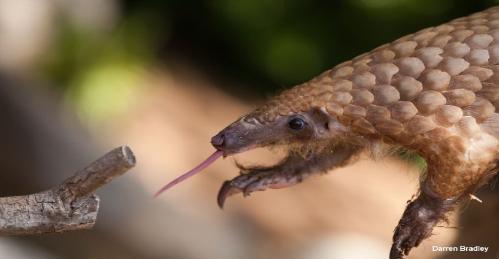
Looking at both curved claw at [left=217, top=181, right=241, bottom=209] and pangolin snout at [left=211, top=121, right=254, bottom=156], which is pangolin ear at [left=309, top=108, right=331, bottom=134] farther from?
curved claw at [left=217, top=181, right=241, bottom=209]

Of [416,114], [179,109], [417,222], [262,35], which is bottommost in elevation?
[179,109]

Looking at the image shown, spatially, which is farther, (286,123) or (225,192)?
(225,192)

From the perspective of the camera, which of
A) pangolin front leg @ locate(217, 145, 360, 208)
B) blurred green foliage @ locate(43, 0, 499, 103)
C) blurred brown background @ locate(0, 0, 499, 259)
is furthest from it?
blurred green foliage @ locate(43, 0, 499, 103)

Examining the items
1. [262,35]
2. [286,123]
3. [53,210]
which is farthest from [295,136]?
[262,35]

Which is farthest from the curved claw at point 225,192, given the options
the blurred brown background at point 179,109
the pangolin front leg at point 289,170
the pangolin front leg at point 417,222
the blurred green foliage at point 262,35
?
the blurred green foliage at point 262,35

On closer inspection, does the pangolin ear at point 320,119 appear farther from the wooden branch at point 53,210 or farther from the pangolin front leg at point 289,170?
the wooden branch at point 53,210

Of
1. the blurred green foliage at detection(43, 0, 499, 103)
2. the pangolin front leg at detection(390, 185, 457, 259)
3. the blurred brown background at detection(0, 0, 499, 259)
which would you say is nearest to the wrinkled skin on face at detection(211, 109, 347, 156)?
the pangolin front leg at detection(390, 185, 457, 259)

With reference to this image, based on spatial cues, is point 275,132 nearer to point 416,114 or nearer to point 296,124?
point 296,124

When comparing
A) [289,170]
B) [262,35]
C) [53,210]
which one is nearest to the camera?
[53,210]
